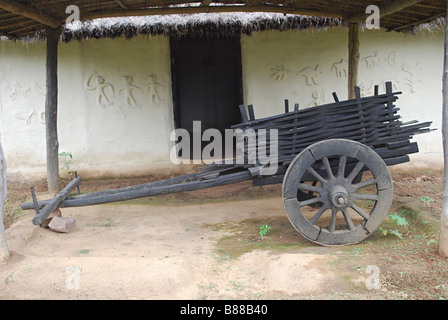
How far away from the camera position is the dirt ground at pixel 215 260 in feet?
8.97

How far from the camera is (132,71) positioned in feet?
21.0

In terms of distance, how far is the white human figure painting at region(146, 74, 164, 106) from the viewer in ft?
21.2

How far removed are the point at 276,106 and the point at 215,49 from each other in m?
2.93

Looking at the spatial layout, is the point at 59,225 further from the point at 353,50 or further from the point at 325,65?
the point at 325,65

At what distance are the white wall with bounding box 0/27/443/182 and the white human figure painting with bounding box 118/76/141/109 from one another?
0.02 meters

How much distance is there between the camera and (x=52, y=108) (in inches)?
216

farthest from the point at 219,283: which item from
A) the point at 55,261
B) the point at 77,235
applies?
the point at 77,235

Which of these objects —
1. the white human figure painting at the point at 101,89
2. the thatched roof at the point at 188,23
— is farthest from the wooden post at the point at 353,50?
the white human figure painting at the point at 101,89

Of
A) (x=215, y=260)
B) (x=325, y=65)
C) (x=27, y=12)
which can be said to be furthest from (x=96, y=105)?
(x=215, y=260)

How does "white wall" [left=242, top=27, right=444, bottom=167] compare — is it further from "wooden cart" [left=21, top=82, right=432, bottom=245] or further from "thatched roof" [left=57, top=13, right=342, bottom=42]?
"wooden cart" [left=21, top=82, right=432, bottom=245]

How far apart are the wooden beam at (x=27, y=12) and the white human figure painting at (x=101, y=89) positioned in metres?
1.21

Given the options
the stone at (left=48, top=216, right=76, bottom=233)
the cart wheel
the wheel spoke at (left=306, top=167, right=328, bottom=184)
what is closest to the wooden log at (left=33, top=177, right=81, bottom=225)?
the stone at (left=48, top=216, right=76, bottom=233)

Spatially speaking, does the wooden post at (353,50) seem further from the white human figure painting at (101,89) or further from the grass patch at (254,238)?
the white human figure painting at (101,89)

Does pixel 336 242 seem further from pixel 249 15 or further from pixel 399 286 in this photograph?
pixel 249 15
